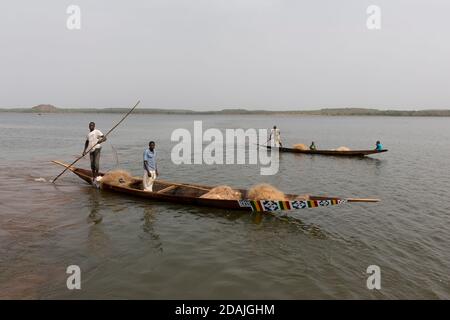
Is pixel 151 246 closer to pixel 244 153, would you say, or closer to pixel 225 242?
pixel 225 242

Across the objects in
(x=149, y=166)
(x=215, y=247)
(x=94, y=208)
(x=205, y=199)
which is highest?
(x=149, y=166)

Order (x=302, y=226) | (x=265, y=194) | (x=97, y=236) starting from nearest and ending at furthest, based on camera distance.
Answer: (x=97, y=236)
(x=302, y=226)
(x=265, y=194)

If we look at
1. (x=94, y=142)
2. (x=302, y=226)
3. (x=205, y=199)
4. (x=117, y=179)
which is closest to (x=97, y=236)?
(x=205, y=199)

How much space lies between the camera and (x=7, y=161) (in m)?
24.9

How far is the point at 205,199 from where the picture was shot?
12719 mm

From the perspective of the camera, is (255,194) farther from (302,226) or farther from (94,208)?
(94,208)

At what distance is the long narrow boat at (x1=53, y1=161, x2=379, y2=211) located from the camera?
10.9m

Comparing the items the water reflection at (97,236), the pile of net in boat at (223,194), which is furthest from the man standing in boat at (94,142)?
the pile of net in boat at (223,194)

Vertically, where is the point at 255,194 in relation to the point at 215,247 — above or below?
above

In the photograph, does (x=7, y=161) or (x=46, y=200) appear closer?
(x=46, y=200)

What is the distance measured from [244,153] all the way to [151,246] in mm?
23090

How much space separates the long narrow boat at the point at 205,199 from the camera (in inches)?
431

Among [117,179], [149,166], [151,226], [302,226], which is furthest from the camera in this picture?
[117,179]
